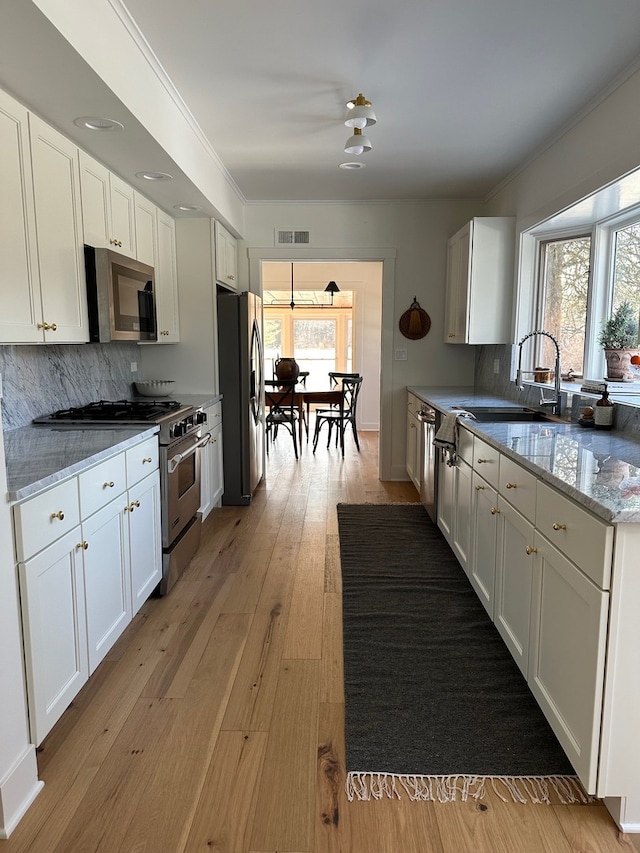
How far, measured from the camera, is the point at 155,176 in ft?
10.3

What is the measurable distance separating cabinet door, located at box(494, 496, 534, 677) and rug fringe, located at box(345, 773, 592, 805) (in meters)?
0.37

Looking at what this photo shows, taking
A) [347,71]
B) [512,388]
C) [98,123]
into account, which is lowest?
[512,388]

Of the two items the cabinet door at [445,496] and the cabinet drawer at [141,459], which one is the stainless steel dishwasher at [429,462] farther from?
the cabinet drawer at [141,459]

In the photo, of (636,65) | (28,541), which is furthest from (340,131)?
(28,541)

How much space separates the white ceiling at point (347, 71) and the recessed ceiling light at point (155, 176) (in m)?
0.06

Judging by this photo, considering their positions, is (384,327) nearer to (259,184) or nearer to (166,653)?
(259,184)

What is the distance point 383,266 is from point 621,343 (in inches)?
96.0

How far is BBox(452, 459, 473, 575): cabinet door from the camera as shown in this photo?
2.90 metres


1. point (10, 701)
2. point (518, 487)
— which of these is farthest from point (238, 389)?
point (10, 701)

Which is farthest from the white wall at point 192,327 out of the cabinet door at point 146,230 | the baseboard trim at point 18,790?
the baseboard trim at point 18,790

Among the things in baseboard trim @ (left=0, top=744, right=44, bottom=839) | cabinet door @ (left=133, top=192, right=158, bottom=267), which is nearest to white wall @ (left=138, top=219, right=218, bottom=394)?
cabinet door @ (left=133, top=192, right=158, bottom=267)

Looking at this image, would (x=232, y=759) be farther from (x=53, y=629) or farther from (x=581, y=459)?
(x=581, y=459)

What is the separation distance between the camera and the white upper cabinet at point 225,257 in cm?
430

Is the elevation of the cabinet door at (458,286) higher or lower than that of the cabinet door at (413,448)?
higher
